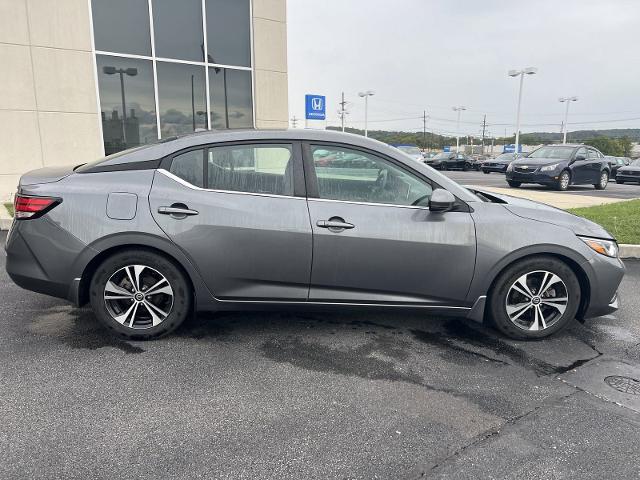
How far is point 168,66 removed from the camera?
460 inches

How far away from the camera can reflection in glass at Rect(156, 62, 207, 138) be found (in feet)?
38.4

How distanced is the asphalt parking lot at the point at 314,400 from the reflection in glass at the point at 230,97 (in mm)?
9295

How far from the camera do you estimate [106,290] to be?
3.41 meters

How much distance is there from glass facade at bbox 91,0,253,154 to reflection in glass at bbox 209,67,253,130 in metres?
0.03

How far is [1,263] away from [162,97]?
23.8 feet

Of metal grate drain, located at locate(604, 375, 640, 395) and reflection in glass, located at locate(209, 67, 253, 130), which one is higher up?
reflection in glass, located at locate(209, 67, 253, 130)

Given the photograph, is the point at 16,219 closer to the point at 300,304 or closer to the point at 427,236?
the point at 300,304

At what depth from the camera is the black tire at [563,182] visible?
15.0 meters

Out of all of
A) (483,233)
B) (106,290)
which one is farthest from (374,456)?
(106,290)

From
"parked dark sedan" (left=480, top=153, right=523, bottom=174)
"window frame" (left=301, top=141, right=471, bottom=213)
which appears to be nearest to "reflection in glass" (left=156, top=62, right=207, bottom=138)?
"window frame" (left=301, top=141, right=471, bottom=213)

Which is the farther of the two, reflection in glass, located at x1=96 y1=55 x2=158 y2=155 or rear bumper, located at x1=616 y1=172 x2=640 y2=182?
rear bumper, located at x1=616 y1=172 x2=640 y2=182

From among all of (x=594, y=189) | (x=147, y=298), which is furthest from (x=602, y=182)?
(x=147, y=298)

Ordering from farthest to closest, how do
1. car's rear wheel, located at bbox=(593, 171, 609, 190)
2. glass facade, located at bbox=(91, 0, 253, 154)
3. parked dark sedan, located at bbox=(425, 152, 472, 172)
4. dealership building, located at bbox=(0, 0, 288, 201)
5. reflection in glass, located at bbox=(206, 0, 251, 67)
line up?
parked dark sedan, located at bbox=(425, 152, 472, 172), car's rear wheel, located at bbox=(593, 171, 609, 190), reflection in glass, located at bbox=(206, 0, 251, 67), glass facade, located at bbox=(91, 0, 253, 154), dealership building, located at bbox=(0, 0, 288, 201)

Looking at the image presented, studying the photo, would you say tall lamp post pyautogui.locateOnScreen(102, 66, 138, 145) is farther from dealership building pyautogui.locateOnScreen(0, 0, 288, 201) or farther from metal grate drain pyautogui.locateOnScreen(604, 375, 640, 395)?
metal grate drain pyautogui.locateOnScreen(604, 375, 640, 395)
